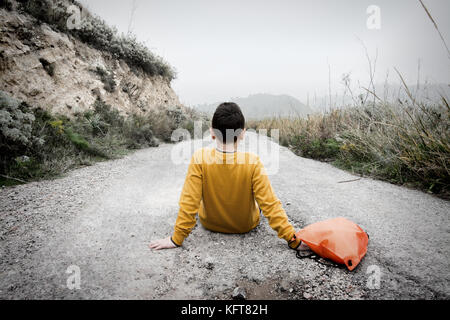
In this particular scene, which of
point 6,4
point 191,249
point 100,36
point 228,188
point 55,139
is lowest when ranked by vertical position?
point 191,249

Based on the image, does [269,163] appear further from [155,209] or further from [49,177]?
[49,177]

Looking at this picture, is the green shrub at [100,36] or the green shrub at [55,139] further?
the green shrub at [100,36]

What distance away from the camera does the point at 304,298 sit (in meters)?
1.29

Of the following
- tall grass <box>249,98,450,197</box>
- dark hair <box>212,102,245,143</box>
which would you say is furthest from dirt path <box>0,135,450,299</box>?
dark hair <box>212,102,245,143</box>

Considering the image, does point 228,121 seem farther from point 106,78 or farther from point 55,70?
point 106,78

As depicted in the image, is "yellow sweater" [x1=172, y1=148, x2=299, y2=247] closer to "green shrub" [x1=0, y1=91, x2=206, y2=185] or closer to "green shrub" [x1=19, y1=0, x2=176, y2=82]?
"green shrub" [x1=0, y1=91, x2=206, y2=185]

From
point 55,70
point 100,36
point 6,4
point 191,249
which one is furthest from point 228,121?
point 100,36

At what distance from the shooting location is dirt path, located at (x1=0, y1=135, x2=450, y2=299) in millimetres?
1325

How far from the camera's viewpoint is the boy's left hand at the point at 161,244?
170 cm

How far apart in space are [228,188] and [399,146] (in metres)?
3.19

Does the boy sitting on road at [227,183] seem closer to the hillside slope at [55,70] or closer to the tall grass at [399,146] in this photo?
the tall grass at [399,146]

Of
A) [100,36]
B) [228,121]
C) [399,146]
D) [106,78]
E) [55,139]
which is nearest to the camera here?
[228,121]

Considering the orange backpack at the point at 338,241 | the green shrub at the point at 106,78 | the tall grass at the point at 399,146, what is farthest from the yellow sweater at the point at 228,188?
the green shrub at the point at 106,78

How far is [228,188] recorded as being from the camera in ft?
5.57
